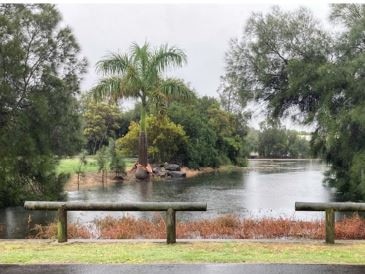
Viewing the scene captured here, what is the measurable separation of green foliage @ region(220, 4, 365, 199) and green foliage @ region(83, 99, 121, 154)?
34100 millimetres

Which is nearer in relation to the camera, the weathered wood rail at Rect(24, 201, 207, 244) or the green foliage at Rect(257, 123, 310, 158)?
the weathered wood rail at Rect(24, 201, 207, 244)

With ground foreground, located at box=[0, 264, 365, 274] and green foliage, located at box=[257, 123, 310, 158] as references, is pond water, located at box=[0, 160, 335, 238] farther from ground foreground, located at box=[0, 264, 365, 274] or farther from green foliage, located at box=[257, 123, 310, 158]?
green foliage, located at box=[257, 123, 310, 158]

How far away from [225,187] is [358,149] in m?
8.43

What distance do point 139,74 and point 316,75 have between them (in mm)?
16325

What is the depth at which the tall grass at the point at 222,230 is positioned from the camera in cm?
1136

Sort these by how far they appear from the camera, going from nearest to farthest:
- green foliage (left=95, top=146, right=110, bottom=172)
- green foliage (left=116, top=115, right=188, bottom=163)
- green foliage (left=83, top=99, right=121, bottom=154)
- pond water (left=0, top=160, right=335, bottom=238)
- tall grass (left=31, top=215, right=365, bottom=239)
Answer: tall grass (left=31, top=215, right=365, bottom=239) → pond water (left=0, top=160, right=335, bottom=238) → green foliage (left=95, top=146, right=110, bottom=172) → green foliage (left=116, top=115, right=188, bottom=163) → green foliage (left=83, top=99, right=121, bottom=154)

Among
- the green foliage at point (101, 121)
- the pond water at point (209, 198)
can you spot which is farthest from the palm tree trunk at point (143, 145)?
the green foliage at point (101, 121)

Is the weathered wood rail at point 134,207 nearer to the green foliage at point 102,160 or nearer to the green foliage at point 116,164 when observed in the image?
the green foliage at point 102,160

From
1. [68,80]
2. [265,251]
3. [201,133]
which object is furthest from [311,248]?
[201,133]

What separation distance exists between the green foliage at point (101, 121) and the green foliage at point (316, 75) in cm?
3410

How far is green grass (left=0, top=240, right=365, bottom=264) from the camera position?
750 centimetres

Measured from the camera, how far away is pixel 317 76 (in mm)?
21250

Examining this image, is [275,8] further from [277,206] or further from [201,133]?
[201,133]

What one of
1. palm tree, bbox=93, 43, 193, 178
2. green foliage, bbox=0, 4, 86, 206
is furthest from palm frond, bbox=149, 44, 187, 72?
green foliage, bbox=0, 4, 86, 206
